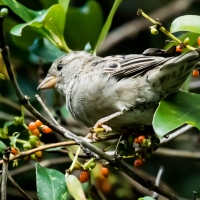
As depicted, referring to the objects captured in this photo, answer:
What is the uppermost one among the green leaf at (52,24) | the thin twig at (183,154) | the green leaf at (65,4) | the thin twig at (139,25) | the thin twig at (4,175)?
the green leaf at (65,4)

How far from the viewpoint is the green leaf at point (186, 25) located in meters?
1.57

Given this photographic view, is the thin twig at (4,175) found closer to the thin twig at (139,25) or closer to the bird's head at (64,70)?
the bird's head at (64,70)

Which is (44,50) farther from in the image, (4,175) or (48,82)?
(4,175)

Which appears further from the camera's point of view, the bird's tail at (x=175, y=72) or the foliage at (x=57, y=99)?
the bird's tail at (x=175, y=72)

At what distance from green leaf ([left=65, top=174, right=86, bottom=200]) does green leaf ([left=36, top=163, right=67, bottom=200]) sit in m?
0.09

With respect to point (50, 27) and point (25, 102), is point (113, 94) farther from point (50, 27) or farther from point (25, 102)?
point (25, 102)

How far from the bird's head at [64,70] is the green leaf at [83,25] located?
306 millimetres

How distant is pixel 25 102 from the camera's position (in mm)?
1242

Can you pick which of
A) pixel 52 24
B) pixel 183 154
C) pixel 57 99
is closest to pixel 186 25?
pixel 52 24

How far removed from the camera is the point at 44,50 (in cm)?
241

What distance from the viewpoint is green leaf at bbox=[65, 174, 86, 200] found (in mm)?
1348

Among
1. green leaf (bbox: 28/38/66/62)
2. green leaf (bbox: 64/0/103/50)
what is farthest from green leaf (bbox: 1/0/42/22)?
green leaf (bbox: 64/0/103/50)

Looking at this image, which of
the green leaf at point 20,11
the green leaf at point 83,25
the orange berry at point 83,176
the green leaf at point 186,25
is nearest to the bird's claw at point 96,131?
the orange berry at point 83,176

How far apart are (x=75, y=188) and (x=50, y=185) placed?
0.13 metres
